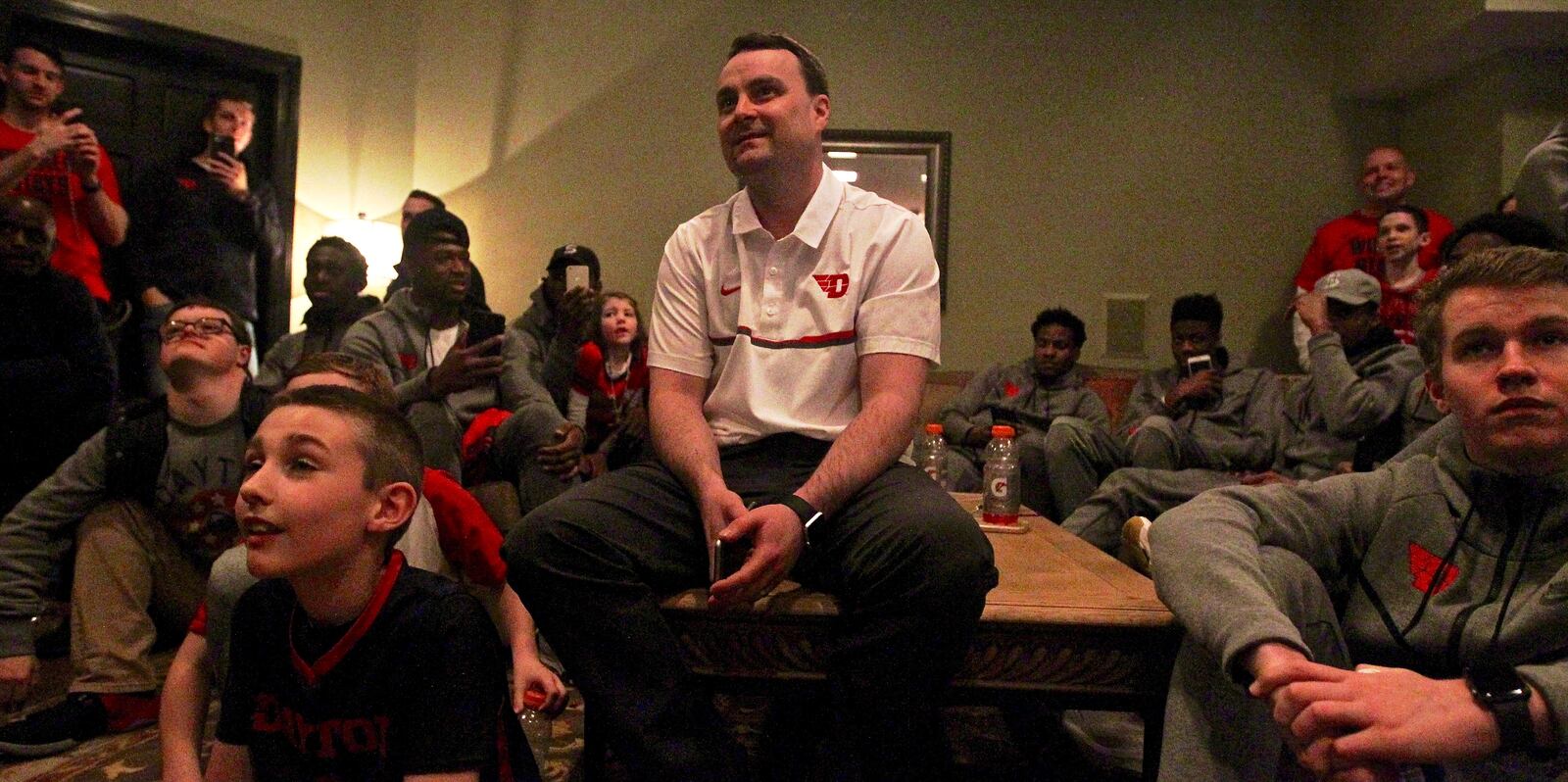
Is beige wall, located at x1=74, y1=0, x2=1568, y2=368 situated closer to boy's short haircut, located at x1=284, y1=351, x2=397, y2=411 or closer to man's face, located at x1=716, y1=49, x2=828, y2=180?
boy's short haircut, located at x1=284, y1=351, x2=397, y2=411

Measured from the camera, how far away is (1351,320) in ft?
9.59

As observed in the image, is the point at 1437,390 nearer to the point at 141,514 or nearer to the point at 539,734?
the point at 539,734

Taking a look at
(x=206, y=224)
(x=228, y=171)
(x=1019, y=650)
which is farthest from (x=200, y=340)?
(x=228, y=171)

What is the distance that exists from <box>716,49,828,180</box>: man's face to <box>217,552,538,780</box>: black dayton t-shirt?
82cm

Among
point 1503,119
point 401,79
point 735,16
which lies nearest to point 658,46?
point 735,16

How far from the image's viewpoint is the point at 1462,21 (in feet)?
11.8

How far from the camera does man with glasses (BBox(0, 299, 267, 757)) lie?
1938 mm

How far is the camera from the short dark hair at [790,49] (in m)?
1.60

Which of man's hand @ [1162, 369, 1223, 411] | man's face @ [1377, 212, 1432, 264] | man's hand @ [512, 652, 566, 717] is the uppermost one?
man's face @ [1377, 212, 1432, 264]

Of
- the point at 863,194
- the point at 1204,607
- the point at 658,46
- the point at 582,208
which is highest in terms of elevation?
the point at 658,46

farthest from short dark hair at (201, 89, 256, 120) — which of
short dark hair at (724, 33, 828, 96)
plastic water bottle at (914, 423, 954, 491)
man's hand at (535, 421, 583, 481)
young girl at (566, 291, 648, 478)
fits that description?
short dark hair at (724, 33, 828, 96)

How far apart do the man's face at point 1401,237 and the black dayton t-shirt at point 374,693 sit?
351 cm

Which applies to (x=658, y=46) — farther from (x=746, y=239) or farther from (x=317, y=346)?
(x=746, y=239)

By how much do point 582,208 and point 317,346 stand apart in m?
1.92
